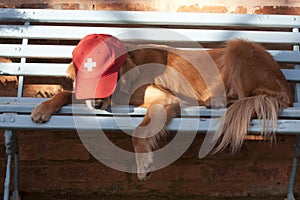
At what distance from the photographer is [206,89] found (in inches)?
119

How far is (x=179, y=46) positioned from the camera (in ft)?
10.7

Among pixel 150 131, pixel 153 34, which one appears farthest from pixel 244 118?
pixel 153 34

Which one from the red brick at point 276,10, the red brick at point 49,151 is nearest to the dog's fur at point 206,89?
the red brick at point 276,10

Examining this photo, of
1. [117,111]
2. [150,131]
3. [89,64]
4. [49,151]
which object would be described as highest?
[89,64]

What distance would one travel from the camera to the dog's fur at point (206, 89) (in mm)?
2525

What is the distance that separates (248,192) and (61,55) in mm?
1474

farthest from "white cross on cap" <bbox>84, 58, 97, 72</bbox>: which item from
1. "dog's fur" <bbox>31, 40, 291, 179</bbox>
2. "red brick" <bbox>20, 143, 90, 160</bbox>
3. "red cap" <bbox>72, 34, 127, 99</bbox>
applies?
"red brick" <bbox>20, 143, 90, 160</bbox>

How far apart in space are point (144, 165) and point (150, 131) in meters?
0.19

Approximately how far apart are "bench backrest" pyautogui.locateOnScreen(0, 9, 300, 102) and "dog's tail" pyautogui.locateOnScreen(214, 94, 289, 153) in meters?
0.50

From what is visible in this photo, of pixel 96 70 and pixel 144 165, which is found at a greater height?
pixel 96 70

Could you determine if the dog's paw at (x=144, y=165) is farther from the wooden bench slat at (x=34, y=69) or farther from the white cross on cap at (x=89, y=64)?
the wooden bench slat at (x=34, y=69)

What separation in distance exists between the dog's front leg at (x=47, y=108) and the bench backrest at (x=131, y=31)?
459 mm

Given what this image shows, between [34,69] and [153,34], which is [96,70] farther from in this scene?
[153,34]

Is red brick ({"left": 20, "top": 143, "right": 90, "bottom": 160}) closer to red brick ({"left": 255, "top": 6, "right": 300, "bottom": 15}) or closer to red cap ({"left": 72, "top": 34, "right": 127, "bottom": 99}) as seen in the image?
red cap ({"left": 72, "top": 34, "right": 127, "bottom": 99})
